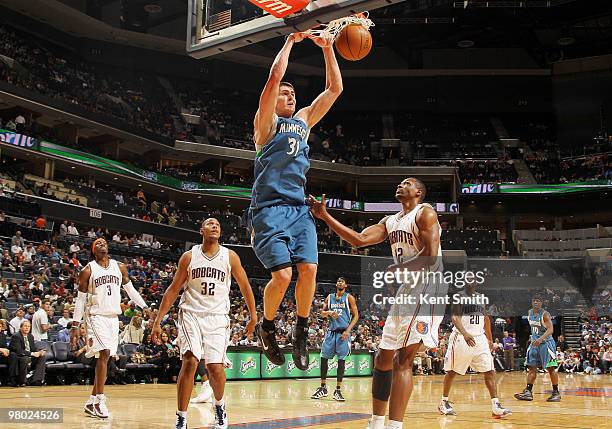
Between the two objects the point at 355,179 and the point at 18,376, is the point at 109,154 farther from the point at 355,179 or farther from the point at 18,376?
the point at 18,376

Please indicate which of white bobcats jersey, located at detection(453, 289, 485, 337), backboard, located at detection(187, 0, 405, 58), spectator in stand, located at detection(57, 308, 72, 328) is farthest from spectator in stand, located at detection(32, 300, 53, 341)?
backboard, located at detection(187, 0, 405, 58)

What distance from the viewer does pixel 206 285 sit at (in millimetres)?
6617

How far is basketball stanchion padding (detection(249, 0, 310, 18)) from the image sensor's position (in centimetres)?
554

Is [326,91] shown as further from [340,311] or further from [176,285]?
[340,311]

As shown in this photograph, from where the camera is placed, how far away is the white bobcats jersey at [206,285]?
259 inches

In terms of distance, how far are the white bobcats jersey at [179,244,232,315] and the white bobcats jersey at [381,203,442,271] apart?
68.2 inches

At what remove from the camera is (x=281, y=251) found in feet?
15.4

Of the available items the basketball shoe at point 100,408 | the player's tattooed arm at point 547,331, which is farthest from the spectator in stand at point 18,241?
the player's tattooed arm at point 547,331

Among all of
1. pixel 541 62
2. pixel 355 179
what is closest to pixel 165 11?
pixel 355 179

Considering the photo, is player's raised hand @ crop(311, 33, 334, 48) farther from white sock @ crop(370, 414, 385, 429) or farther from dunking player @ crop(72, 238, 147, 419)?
dunking player @ crop(72, 238, 147, 419)

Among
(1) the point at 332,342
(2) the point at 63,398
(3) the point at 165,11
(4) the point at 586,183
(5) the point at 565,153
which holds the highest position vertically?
(3) the point at 165,11

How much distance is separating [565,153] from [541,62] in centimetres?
651

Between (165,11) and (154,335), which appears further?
(165,11)

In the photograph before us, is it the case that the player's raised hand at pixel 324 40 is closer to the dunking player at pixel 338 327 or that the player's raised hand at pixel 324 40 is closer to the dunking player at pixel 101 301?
the dunking player at pixel 101 301
